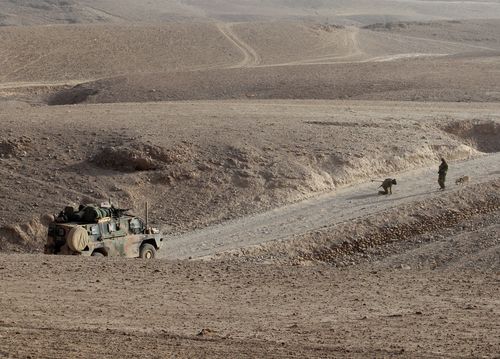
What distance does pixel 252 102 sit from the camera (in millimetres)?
43750

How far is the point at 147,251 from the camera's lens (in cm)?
2380

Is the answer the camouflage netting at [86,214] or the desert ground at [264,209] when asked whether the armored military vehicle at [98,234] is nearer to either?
the camouflage netting at [86,214]

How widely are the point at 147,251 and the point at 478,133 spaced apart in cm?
1928

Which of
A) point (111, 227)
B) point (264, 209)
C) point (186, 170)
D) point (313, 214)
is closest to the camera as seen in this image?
point (111, 227)

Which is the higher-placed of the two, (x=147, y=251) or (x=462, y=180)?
(x=147, y=251)

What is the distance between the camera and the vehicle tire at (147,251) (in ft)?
77.6

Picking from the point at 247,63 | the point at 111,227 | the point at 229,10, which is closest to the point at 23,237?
the point at 111,227

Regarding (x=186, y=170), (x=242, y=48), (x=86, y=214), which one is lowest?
(x=242, y=48)

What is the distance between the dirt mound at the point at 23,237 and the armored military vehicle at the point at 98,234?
12.5 feet

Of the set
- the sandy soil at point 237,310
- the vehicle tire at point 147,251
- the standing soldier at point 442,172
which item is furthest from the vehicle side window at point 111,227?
the standing soldier at point 442,172

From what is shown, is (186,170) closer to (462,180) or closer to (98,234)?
(98,234)

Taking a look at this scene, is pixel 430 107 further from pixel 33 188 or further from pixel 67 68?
pixel 67 68

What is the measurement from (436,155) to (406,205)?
670 centimetres

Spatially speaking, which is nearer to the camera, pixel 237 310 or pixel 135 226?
pixel 237 310
